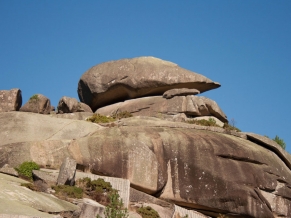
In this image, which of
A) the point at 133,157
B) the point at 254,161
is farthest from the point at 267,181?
the point at 133,157

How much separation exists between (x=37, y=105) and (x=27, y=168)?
365 inches

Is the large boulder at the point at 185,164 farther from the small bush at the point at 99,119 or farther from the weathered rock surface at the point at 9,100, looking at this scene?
the weathered rock surface at the point at 9,100

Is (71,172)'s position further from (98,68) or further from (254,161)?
(98,68)

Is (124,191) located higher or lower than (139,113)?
lower

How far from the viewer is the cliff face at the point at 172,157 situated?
3069 cm

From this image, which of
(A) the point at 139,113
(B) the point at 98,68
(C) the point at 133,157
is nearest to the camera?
(C) the point at 133,157

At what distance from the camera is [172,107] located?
38.2m

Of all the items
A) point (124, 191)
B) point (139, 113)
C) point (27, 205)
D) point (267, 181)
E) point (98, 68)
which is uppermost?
point (98, 68)

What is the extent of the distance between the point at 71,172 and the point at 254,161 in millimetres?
10591

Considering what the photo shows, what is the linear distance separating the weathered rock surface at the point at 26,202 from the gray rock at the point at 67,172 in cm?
215

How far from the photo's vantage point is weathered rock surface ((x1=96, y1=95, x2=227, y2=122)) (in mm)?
38094

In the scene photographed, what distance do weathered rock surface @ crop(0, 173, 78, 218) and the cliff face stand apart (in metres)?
5.51

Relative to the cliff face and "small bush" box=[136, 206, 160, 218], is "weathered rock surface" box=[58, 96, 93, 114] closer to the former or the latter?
the cliff face

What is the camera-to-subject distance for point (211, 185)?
1265 inches
